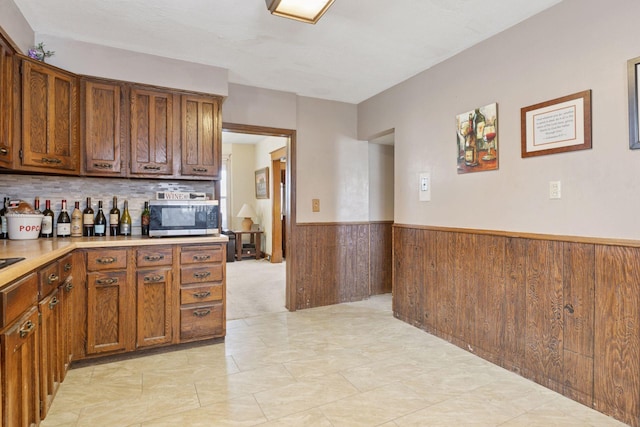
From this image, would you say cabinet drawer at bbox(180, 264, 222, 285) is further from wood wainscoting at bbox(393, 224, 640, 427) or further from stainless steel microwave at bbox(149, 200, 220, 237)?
wood wainscoting at bbox(393, 224, 640, 427)

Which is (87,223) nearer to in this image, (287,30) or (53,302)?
(53,302)

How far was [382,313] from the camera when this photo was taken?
385 centimetres

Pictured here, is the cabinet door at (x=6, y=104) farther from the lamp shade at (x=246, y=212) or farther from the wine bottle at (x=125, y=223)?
the lamp shade at (x=246, y=212)

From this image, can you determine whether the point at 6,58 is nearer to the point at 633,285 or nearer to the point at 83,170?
the point at 83,170

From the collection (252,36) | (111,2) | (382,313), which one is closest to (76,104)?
(111,2)

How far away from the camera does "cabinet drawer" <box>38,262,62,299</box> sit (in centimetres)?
176

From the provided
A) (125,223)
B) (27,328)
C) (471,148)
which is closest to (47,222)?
(125,223)

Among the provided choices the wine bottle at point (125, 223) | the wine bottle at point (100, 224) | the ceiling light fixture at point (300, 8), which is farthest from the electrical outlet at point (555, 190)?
the wine bottle at point (100, 224)

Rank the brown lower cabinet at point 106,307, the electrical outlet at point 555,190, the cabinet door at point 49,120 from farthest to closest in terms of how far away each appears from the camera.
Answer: the cabinet door at point 49,120 < the electrical outlet at point 555,190 < the brown lower cabinet at point 106,307

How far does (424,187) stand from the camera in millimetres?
3352

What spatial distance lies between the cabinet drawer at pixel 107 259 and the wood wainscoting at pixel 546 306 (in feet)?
8.58

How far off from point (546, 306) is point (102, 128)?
3.58 metres

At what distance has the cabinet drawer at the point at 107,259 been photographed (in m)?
2.54

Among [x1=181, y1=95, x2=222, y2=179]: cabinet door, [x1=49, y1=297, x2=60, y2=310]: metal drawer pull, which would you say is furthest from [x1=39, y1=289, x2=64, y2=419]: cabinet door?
[x1=181, y1=95, x2=222, y2=179]: cabinet door
